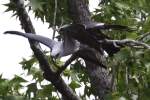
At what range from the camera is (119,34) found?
3225 millimetres

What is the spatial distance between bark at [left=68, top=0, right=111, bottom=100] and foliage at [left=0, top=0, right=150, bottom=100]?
0.37 feet

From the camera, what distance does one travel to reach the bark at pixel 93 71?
3312 mm

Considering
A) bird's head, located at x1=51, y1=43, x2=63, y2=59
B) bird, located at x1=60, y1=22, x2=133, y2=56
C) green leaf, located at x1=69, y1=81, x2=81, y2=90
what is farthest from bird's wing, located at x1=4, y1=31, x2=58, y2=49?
green leaf, located at x1=69, y1=81, x2=81, y2=90

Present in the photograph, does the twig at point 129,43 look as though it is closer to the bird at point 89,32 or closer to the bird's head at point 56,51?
the bird at point 89,32

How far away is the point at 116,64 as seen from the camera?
2.59 meters

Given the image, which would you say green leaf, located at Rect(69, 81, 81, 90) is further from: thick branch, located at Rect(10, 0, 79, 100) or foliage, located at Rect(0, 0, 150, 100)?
thick branch, located at Rect(10, 0, 79, 100)

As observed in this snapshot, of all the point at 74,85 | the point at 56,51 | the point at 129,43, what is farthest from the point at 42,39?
the point at 74,85

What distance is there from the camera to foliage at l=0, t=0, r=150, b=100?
253cm

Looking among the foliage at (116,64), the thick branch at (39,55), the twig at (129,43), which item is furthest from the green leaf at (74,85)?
the twig at (129,43)

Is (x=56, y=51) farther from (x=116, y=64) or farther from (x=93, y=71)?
(x=93, y=71)

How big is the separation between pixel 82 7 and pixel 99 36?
1.52 metres

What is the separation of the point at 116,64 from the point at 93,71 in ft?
2.68

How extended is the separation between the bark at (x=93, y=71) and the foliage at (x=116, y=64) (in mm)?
112

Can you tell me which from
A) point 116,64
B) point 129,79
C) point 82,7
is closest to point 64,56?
point 116,64
